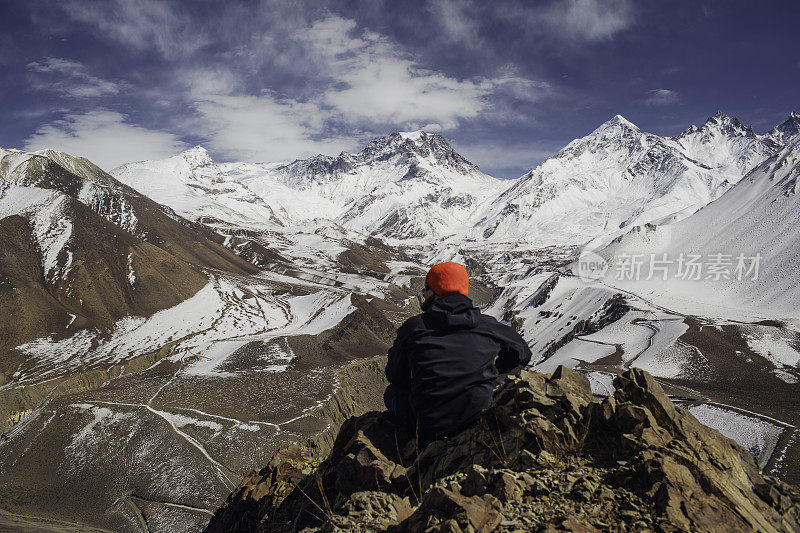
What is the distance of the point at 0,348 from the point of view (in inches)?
1703

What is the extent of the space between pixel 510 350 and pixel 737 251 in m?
85.8

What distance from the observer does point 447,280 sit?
522 cm

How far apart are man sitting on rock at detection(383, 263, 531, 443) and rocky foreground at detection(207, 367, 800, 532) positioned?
30 centimetres

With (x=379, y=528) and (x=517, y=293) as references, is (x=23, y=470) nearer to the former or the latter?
(x=379, y=528)

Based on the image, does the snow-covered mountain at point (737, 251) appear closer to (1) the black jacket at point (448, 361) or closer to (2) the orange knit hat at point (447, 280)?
(1) the black jacket at point (448, 361)

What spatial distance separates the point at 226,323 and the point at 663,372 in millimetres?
60542

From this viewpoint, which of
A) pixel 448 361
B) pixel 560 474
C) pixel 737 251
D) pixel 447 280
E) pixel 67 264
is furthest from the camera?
pixel 737 251

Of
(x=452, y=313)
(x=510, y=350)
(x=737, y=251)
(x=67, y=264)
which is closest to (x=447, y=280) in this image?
(x=452, y=313)

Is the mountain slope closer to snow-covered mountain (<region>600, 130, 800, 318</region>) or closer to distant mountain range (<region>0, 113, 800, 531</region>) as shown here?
distant mountain range (<region>0, 113, 800, 531</region>)

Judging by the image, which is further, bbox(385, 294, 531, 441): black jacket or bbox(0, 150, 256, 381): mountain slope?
bbox(0, 150, 256, 381): mountain slope

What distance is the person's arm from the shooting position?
17.7 ft
